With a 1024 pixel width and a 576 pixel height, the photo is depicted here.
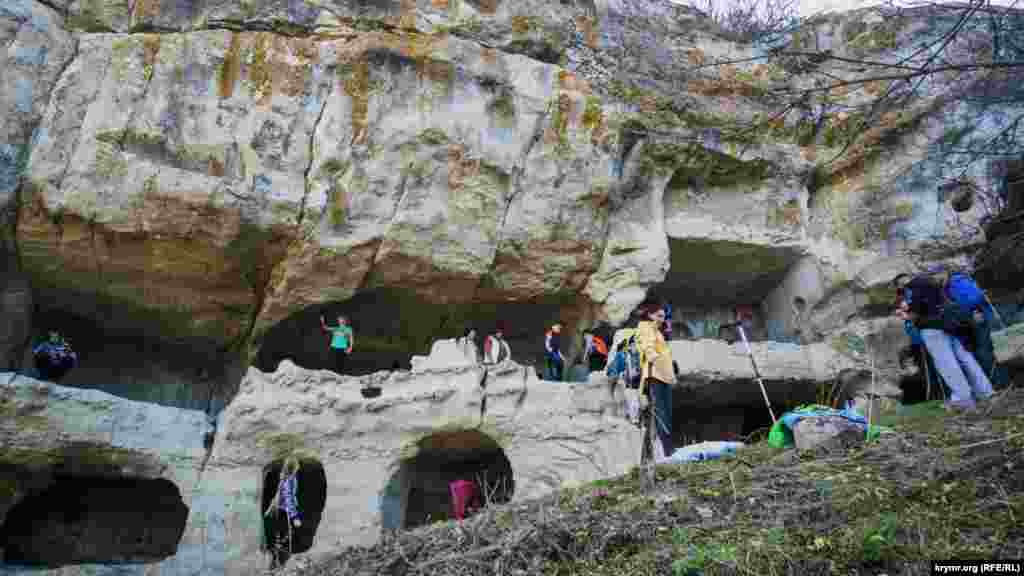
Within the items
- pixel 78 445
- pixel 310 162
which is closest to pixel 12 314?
pixel 78 445

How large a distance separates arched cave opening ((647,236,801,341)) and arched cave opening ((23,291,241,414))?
6.33 m

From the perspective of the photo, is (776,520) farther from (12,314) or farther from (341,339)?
(12,314)

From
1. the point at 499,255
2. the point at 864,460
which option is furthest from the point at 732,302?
the point at 864,460

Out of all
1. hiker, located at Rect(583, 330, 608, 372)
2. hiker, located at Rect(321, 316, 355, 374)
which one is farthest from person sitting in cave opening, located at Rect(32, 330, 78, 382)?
hiker, located at Rect(583, 330, 608, 372)

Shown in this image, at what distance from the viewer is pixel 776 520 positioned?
4324mm

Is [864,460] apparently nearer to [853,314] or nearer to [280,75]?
[853,314]

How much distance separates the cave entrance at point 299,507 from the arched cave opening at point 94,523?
130cm

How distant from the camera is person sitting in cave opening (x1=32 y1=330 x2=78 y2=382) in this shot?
9.86 m

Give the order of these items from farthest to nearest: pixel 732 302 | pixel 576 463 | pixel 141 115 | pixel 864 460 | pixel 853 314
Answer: pixel 732 302, pixel 853 314, pixel 141 115, pixel 576 463, pixel 864 460

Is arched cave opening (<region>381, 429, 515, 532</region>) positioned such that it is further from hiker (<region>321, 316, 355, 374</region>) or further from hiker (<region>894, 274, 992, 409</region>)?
hiker (<region>894, 274, 992, 409</region>)

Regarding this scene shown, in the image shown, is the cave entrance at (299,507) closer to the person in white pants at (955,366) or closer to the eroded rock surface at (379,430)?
the eroded rock surface at (379,430)

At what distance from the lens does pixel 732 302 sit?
13.4 m

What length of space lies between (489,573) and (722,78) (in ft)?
31.6

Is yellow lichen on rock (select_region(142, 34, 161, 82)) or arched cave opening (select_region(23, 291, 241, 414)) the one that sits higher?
yellow lichen on rock (select_region(142, 34, 161, 82))
